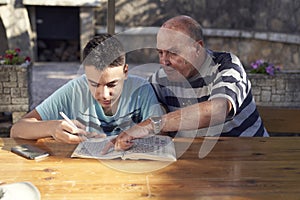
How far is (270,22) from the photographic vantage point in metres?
7.17

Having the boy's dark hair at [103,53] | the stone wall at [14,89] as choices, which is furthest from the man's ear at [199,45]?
the stone wall at [14,89]

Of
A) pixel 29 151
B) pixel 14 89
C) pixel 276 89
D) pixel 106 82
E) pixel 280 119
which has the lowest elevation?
pixel 14 89

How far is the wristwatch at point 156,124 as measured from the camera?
62.6 inches

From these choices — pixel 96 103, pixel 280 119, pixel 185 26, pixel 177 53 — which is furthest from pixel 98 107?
pixel 280 119

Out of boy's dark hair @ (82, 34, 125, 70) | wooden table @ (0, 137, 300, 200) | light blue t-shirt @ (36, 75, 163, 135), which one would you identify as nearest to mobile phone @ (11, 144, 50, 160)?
wooden table @ (0, 137, 300, 200)

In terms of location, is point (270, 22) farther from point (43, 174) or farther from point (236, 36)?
point (43, 174)

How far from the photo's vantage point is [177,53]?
1.97 m

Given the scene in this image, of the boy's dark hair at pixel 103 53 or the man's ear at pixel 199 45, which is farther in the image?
the man's ear at pixel 199 45

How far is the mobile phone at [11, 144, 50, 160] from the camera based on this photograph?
→ 56.7 inches

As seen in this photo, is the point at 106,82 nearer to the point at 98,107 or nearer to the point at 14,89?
the point at 98,107

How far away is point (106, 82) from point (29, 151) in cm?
40

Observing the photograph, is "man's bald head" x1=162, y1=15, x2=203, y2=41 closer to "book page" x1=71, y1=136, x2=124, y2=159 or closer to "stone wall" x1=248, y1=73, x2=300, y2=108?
"book page" x1=71, y1=136, x2=124, y2=159

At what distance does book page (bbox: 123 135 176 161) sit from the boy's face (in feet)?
0.81

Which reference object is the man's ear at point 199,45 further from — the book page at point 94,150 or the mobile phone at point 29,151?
the mobile phone at point 29,151
